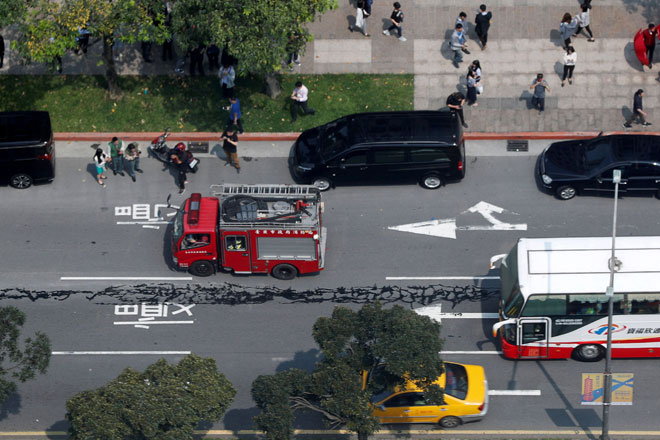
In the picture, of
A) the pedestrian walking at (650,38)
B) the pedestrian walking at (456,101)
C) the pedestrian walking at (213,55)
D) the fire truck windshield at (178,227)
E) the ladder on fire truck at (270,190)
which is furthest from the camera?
the pedestrian walking at (213,55)

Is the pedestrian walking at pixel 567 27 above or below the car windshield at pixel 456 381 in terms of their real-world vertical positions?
above

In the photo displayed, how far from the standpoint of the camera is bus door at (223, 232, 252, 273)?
94.4ft

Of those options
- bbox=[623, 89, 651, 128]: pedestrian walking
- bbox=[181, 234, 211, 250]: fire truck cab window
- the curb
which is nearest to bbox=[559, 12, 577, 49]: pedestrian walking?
bbox=[623, 89, 651, 128]: pedestrian walking

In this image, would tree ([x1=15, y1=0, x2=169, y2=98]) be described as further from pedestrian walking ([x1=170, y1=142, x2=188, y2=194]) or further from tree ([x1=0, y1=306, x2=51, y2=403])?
tree ([x1=0, y1=306, x2=51, y2=403])

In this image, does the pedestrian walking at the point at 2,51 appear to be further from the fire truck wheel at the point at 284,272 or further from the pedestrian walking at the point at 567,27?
the pedestrian walking at the point at 567,27

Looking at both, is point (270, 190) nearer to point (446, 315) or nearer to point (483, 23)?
point (446, 315)

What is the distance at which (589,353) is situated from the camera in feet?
87.4

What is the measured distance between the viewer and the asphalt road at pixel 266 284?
2653cm

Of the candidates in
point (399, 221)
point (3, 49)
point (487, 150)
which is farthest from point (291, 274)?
point (3, 49)

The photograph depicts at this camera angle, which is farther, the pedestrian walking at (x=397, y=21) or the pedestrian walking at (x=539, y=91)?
the pedestrian walking at (x=397, y=21)

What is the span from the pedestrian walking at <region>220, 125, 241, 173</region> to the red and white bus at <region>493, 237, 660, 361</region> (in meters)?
10.7

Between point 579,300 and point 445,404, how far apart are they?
438 centimetres

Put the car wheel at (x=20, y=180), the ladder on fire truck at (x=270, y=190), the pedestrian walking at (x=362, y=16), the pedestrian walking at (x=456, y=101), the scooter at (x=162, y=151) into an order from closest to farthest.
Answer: the ladder on fire truck at (x=270, y=190), the car wheel at (x=20, y=180), the scooter at (x=162, y=151), the pedestrian walking at (x=456, y=101), the pedestrian walking at (x=362, y=16)

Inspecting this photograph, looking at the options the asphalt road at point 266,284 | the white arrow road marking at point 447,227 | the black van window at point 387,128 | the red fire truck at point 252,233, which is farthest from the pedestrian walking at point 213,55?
the white arrow road marking at point 447,227
